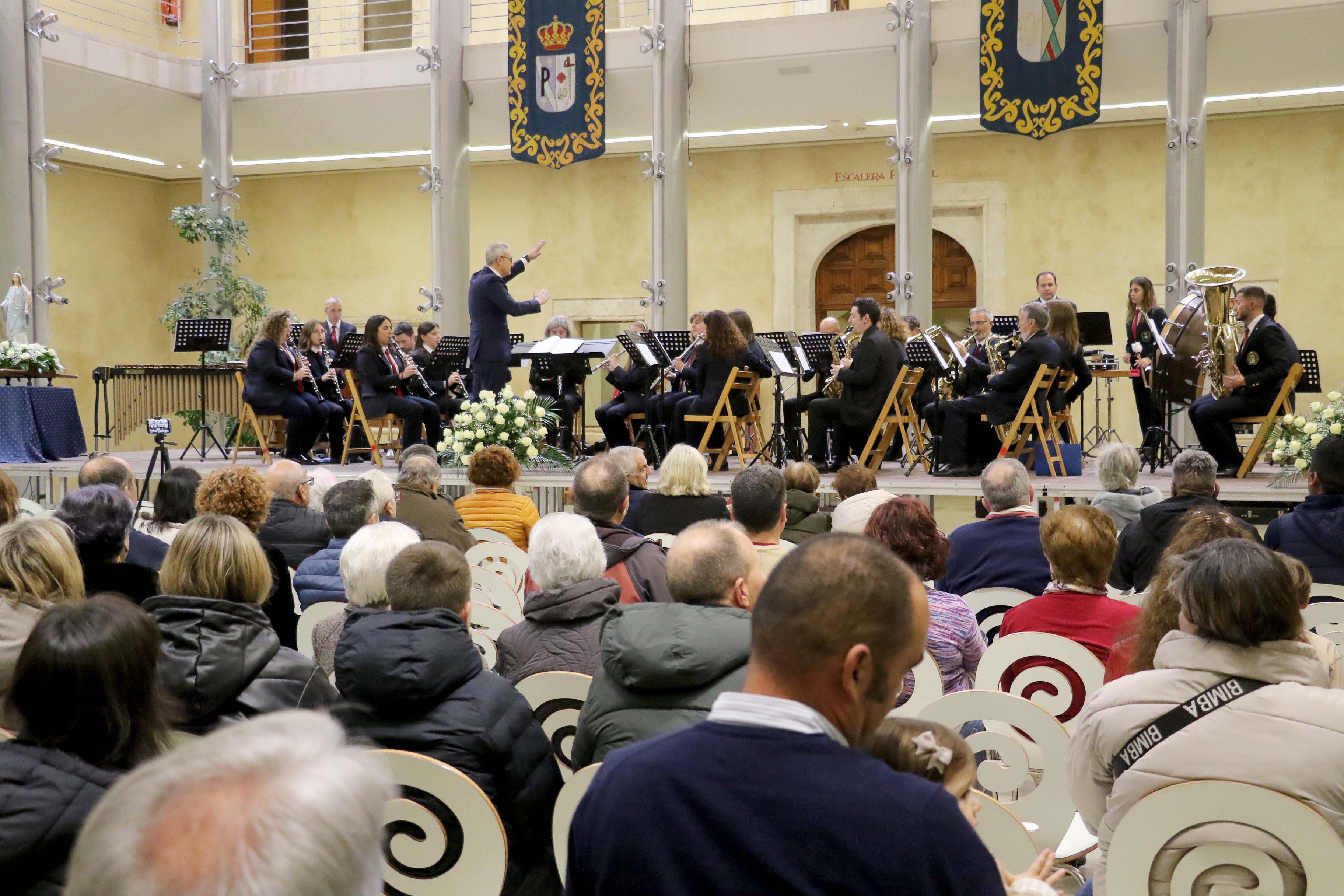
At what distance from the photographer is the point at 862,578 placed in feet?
4.31

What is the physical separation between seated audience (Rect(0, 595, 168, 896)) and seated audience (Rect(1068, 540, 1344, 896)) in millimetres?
1440

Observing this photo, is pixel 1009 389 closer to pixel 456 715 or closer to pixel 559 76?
pixel 559 76

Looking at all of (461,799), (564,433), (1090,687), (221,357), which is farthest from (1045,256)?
(461,799)

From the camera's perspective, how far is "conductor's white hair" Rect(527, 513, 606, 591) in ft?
10.7

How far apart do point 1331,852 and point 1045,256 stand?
42.9ft

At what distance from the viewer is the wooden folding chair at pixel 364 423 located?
10.2 m

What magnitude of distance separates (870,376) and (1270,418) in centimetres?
254

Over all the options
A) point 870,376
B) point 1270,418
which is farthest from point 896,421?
point 1270,418

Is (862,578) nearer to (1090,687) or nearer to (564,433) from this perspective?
(1090,687)

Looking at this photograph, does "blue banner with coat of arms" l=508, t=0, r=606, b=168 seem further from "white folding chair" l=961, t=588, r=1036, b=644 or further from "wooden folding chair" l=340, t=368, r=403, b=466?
"white folding chair" l=961, t=588, r=1036, b=644

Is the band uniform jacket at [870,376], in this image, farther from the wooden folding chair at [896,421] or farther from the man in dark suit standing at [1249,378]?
the man in dark suit standing at [1249,378]

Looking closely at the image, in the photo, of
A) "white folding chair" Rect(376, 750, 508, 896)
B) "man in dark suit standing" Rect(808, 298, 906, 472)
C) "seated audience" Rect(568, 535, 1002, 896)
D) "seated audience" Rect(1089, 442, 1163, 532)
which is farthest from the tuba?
"seated audience" Rect(568, 535, 1002, 896)

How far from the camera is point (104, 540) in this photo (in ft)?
11.9

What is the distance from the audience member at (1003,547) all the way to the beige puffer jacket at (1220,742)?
6.05 ft
